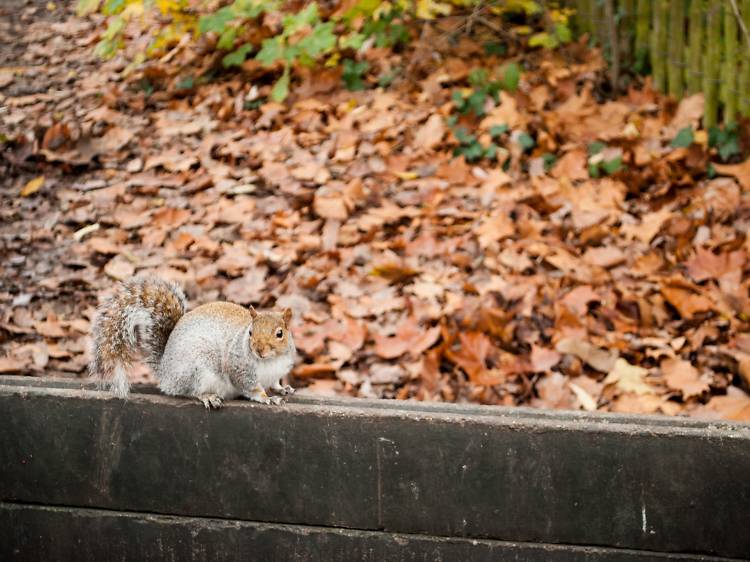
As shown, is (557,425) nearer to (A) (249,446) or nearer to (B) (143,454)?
(A) (249,446)

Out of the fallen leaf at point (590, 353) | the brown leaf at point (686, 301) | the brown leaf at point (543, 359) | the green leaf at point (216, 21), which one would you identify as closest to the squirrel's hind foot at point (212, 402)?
the brown leaf at point (543, 359)

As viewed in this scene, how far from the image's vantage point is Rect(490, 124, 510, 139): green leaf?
489cm

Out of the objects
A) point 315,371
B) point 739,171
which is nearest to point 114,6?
point 315,371

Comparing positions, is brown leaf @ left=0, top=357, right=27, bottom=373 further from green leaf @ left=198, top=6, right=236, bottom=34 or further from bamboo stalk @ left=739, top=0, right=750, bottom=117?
bamboo stalk @ left=739, top=0, right=750, bottom=117

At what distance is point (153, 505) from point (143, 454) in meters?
0.16

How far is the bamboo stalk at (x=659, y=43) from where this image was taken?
4863 millimetres

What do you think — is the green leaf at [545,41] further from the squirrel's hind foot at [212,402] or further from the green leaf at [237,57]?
the squirrel's hind foot at [212,402]

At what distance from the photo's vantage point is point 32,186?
5.19m

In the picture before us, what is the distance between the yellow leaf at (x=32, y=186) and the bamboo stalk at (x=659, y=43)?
368 cm

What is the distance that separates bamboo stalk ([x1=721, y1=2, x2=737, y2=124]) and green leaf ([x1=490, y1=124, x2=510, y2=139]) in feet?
3.78

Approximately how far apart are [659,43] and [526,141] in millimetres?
985

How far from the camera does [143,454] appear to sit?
2.61 meters

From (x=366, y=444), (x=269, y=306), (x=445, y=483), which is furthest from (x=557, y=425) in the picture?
(x=269, y=306)

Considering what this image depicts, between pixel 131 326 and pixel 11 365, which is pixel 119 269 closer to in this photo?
pixel 11 365
